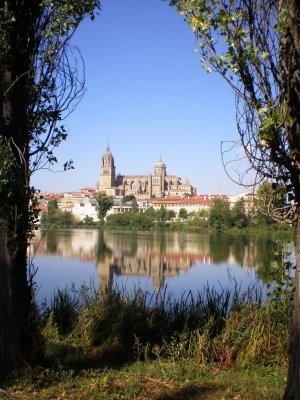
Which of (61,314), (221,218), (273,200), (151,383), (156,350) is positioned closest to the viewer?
(273,200)

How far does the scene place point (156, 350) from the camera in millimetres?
6203

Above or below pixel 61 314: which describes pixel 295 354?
above

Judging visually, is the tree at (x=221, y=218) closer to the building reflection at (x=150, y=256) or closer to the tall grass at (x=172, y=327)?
the building reflection at (x=150, y=256)

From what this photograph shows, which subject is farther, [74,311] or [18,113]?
[74,311]

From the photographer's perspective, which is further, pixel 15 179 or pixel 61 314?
pixel 61 314

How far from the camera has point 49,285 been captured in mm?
16906

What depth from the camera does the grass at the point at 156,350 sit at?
4.89 metres

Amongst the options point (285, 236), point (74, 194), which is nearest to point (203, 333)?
point (285, 236)

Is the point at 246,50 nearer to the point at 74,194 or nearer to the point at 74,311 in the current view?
the point at 74,311

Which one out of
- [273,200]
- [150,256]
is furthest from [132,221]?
[273,200]

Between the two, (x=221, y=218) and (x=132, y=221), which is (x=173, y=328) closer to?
(x=221, y=218)

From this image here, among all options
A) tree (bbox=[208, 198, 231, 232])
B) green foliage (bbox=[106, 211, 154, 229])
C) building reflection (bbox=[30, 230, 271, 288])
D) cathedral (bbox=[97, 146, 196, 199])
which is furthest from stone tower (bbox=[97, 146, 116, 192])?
building reflection (bbox=[30, 230, 271, 288])

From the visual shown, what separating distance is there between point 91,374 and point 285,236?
14.0 feet

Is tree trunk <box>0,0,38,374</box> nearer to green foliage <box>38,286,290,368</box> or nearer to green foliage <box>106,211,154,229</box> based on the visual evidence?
green foliage <box>38,286,290,368</box>
